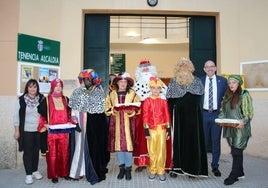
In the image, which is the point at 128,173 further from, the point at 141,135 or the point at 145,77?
the point at 145,77

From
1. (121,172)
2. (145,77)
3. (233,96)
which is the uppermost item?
(145,77)

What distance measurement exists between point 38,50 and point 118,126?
2510mm

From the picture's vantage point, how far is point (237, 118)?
14.3ft

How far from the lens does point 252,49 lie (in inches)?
254

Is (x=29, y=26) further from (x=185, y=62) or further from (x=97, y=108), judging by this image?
(x=185, y=62)

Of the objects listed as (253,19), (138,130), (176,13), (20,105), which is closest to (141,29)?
(176,13)

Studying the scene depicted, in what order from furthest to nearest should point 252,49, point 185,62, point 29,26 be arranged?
point 252,49 → point 29,26 → point 185,62

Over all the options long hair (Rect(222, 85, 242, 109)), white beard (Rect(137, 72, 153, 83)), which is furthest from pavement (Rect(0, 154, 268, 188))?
white beard (Rect(137, 72, 153, 83))

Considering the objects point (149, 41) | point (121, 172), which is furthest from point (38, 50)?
point (149, 41)

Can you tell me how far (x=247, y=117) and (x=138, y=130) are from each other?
189 cm

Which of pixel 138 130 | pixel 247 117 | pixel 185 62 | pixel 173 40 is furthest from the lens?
pixel 173 40

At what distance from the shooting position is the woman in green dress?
4.32 m

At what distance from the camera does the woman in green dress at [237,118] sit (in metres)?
4.32

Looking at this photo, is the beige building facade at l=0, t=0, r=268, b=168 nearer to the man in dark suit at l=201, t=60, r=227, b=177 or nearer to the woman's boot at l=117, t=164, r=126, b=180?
the man in dark suit at l=201, t=60, r=227, b=177
